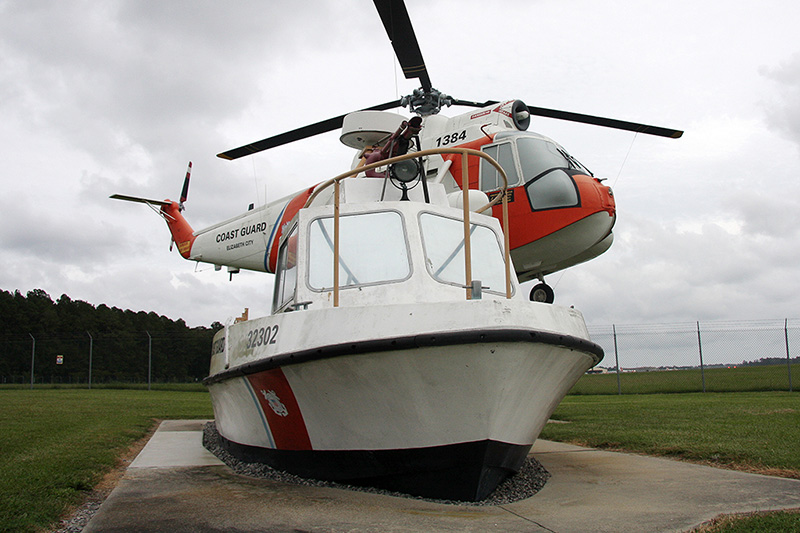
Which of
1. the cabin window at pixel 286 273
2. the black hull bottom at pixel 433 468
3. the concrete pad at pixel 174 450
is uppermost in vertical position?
the cabin window at pixel 286 273

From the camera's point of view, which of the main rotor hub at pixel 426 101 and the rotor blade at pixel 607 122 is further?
the main rotor hub at pixel 426 101

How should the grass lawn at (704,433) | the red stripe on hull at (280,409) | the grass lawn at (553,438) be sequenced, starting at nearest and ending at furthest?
the grass lawn at (553,438) → the red stripe on hull at (280,409) → the grass lawn at (704,433)

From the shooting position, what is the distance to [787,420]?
7.57 m

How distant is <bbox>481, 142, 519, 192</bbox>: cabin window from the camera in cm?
949

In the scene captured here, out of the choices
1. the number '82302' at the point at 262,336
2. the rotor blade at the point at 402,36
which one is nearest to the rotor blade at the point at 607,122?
the rotor blade at the point at 402,36

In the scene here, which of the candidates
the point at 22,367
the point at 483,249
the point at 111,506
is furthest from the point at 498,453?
the point at 22,367

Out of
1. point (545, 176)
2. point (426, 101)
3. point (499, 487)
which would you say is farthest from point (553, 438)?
point (426, 101)

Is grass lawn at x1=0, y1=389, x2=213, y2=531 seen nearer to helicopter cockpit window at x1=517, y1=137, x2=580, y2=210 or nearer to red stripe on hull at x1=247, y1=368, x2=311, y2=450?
red stripe on hull at x1=247, y1=368, x2=311, y2=450

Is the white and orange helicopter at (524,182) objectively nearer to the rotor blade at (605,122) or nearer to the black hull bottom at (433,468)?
the rotor blade at (605,122)

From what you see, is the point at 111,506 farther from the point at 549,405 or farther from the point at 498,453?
the point at 549,405

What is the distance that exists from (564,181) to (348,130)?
409 centimetres

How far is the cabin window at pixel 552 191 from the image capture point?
9289 mm

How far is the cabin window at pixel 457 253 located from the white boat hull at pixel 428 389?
2.51 feet

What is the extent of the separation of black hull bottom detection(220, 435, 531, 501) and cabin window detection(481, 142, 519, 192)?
5835 millimetres
